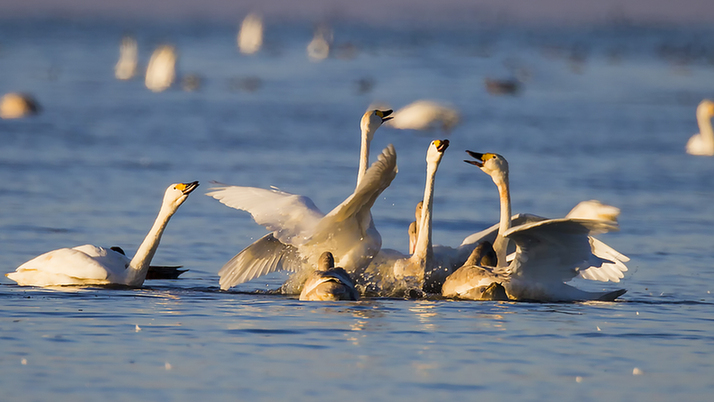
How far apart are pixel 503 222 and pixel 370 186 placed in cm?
157

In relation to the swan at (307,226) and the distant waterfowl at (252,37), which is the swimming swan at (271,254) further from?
the distant waterfowl at (252,37)

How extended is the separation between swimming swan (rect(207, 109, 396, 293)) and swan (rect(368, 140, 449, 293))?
27.7 inches

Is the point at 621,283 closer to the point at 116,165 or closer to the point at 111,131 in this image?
the point at 116,165

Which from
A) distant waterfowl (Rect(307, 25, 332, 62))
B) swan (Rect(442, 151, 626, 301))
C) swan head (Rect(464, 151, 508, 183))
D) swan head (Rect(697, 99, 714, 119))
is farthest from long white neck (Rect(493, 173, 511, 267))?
distant waterfowl (Rect(307, 25, 332, 62))

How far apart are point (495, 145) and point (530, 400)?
17.6 meters

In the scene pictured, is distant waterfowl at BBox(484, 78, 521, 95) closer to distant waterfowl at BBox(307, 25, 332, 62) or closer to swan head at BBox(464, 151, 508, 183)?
distant waterfowl at BBox(307, 25, 332, 62)

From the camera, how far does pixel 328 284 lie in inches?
389

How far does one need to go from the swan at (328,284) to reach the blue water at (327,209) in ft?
0.65

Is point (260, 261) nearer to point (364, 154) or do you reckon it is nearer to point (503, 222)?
point (364, 154)

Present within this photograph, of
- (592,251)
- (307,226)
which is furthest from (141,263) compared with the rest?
(592,251)

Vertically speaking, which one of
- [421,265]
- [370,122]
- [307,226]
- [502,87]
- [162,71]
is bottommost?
[421,265]

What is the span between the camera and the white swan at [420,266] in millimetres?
10555

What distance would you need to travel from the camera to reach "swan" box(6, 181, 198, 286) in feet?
33.7

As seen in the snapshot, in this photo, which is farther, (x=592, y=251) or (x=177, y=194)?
(x=592, y=251)
